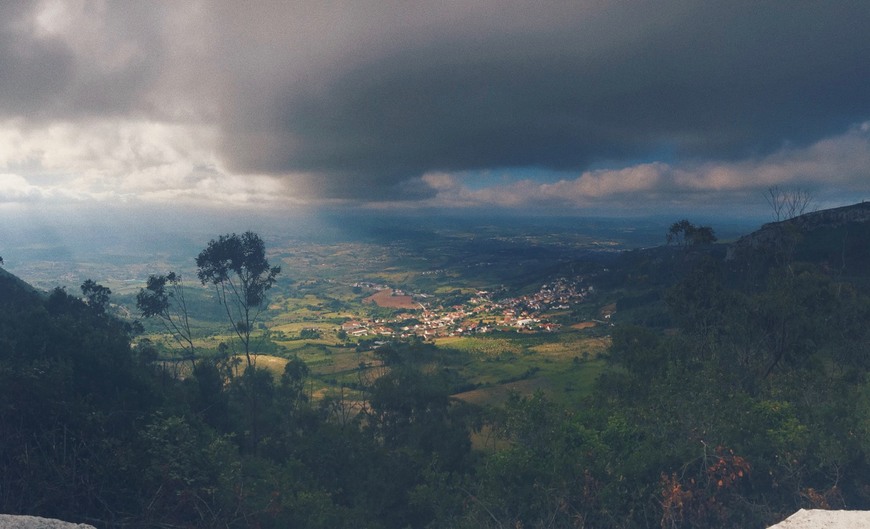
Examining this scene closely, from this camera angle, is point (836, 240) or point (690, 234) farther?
point (836, 240)

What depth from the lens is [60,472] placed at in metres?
11.1

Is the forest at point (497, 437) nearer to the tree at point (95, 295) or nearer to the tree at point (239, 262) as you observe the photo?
the tree at point (239, 262)

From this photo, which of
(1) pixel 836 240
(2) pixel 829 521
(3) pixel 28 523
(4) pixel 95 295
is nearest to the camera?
(3) pixel 28 523

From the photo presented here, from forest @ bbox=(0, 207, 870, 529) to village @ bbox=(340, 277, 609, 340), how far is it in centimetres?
9694

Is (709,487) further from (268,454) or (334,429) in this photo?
(268,454)

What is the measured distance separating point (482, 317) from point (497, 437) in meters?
140

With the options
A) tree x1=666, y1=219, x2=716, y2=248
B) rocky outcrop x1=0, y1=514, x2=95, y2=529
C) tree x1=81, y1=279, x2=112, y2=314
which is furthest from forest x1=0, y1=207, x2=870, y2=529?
tree x1=81, y1=279, x2=112, y2=314

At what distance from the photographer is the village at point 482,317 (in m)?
142

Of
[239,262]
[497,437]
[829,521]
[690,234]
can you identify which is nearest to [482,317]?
[690,234]

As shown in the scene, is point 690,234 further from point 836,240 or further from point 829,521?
point 836,240

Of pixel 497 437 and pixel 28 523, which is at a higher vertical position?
pixel 28 523

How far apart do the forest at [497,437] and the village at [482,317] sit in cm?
9694

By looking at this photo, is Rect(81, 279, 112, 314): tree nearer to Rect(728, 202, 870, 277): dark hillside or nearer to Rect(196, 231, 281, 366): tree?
Rect(196, 231, 281, 366): tree

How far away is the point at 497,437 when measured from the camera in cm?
2320
